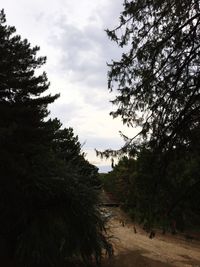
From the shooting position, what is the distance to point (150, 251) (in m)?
20.2

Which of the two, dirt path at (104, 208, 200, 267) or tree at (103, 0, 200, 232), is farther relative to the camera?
dirt path at (104, 208, 200, 267)

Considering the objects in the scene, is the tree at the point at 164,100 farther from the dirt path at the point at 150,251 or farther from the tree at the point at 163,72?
the dirt path at the point at 150,251

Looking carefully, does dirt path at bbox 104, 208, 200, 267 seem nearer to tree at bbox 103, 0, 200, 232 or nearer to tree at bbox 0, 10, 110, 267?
tree at bbox 0, 10, 110, 267

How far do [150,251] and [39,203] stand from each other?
5.90m

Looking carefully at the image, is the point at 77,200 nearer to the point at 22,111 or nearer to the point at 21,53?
the point at 22,111

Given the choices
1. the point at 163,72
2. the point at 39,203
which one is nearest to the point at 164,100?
the point at 163,72

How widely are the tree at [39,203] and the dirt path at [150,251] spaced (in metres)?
1.41

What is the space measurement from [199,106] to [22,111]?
32.5 feet

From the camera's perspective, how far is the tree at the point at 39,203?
15656mm

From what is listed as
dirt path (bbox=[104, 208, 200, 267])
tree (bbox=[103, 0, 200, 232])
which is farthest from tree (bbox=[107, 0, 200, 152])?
dirt path (bbox=[104, 208, 200, 267])

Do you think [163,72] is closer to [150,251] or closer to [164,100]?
[164,100]

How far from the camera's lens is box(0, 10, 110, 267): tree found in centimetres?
1566

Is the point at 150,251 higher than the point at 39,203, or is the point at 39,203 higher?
the point at 39,203

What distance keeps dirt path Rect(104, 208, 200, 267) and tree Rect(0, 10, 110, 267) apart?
1408 millimetres
